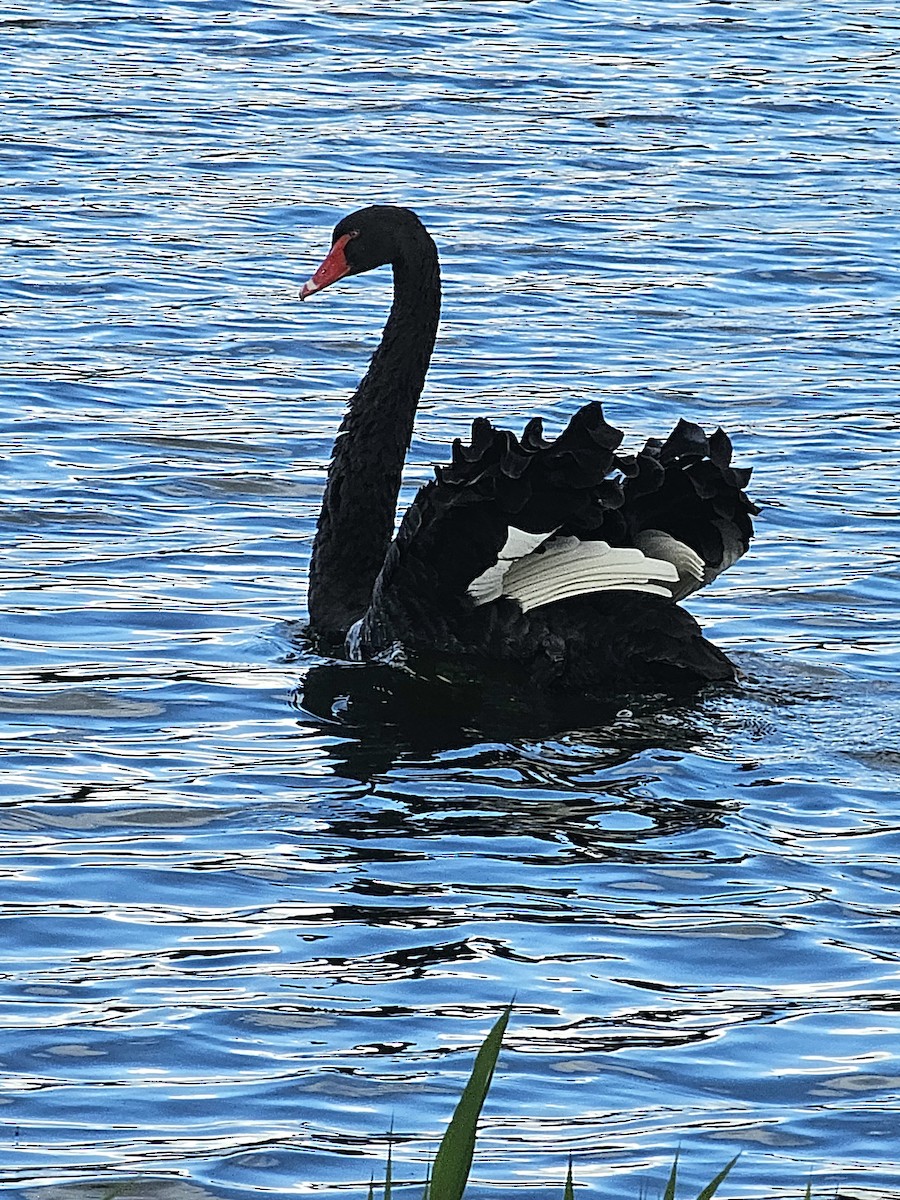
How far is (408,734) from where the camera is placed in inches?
254

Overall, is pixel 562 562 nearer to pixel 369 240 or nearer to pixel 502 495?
pixel 502 495

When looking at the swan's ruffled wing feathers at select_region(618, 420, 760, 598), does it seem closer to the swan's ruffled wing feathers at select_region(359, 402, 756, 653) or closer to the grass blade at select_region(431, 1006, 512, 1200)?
the swan's ruffled wing feathers at select_region(359, 402, 756, 653)

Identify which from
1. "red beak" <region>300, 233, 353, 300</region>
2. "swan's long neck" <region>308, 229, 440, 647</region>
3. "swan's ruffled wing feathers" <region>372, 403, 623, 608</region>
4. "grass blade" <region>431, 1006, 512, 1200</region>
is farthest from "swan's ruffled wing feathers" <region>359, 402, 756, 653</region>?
"grass blade" <region>431, 1006, 512, 1200</region>

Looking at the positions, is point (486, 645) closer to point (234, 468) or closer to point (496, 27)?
point (234, 468)

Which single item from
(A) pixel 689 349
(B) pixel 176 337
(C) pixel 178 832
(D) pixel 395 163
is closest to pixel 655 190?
(D) pixel 395 163

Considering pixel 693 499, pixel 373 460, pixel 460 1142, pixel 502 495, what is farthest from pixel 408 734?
pixel 460 1142

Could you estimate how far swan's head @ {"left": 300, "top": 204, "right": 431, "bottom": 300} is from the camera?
25.3 feet

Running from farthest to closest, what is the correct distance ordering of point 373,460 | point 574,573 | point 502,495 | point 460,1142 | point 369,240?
point 369,240 < point 373,460 < point 574,573 < point 502,495 < point 460,1142

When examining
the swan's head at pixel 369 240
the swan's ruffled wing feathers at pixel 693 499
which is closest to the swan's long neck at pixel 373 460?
the swan's head at pixel 369 240

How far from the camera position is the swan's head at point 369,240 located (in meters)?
7.71

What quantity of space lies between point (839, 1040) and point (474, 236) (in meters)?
8.77

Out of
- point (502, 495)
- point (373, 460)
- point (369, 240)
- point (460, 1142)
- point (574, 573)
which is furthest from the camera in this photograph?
point (369, 240)

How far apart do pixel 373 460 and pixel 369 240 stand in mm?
754

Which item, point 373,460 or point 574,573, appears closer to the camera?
point 574,573
